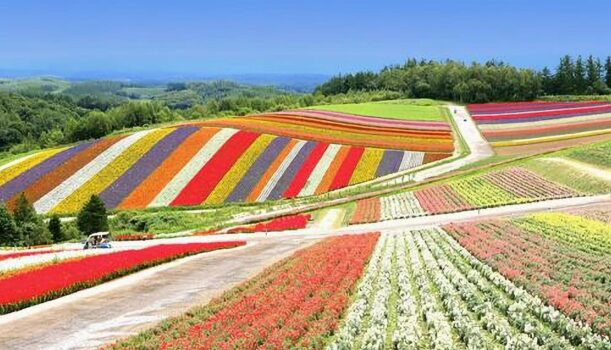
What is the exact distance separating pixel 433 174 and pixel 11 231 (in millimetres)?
44213

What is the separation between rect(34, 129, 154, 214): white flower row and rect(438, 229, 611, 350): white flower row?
2063 inches

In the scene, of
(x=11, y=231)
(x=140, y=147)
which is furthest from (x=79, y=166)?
(x=11, y=231)

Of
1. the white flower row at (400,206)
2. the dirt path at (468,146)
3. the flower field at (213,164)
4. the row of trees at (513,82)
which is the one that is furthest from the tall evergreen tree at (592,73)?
the white flower row at (400,206)

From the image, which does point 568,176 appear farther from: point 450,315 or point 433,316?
point 433,316

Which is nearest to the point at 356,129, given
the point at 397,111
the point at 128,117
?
the point at 397,111

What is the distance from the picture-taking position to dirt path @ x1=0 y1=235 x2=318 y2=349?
19.4 metres

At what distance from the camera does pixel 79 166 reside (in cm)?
7288

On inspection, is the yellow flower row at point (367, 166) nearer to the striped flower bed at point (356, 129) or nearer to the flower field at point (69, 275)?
the striped flower bed at point (356, 129)

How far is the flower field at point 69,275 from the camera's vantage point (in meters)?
24.1

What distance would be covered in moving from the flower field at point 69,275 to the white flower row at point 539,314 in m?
16.8

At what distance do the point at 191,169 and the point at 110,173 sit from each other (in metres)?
9.49

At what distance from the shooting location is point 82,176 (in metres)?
Answer: 70.1

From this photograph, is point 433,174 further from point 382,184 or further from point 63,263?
point 63,263

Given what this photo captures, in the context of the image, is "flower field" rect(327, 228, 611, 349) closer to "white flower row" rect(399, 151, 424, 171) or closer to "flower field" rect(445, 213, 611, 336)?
"flower field" rect(445, 213, 611, 336)
